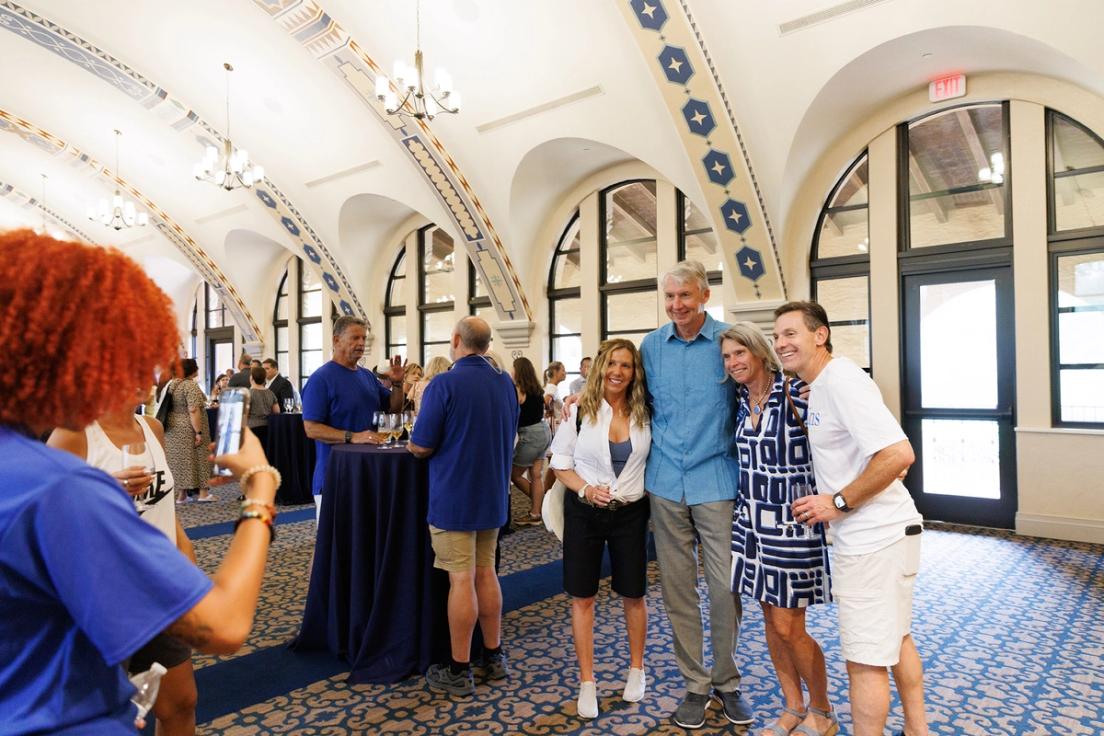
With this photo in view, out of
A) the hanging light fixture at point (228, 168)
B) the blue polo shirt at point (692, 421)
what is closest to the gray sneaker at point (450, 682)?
the blue polo shirt at point (692, 421)

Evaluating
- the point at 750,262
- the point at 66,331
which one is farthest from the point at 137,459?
the point at 750,262

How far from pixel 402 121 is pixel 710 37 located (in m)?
3.90

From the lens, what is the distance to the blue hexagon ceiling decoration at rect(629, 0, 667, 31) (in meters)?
5.57

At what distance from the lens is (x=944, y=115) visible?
6.21 m

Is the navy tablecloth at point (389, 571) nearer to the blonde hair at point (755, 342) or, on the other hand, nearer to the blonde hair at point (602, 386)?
the blonde hair at point (602, 386)

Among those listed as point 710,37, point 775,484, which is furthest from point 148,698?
point 710,37

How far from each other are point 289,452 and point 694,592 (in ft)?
19.8

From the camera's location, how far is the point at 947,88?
588 cm

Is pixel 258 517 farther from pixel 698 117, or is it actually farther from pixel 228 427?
pixel 698 117

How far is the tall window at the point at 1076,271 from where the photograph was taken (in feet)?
17.6

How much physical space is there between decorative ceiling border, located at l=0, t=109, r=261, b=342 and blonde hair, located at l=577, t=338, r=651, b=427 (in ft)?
39.1

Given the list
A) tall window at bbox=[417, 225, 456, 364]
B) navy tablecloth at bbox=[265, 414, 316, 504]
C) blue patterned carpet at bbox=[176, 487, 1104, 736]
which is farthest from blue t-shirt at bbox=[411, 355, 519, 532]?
tall window at bbox=[417, 225, 456, 364]

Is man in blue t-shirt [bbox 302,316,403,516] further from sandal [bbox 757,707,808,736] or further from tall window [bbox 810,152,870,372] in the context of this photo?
tall window [bbox 810,152,870,372]

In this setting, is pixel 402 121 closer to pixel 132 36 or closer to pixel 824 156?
pixel 132 36
